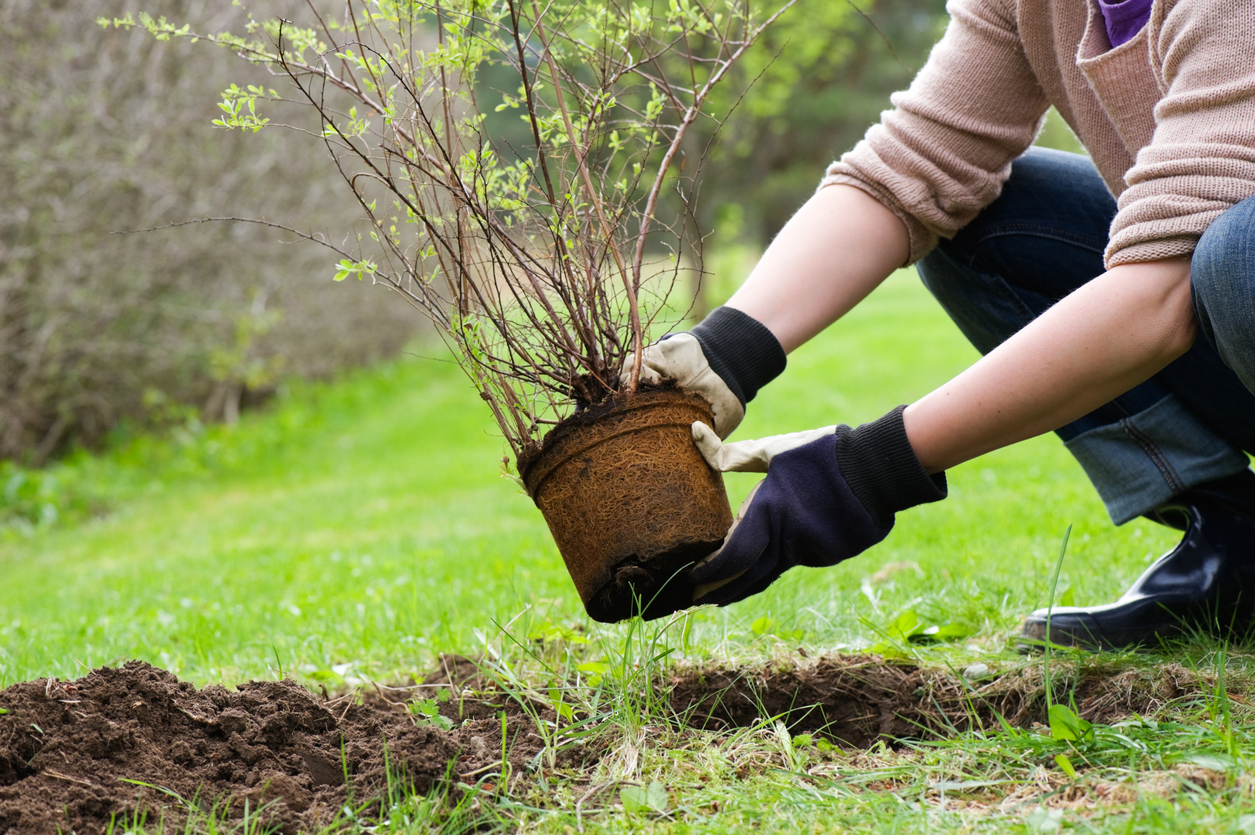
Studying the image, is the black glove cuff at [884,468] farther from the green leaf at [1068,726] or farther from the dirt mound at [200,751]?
the dirt mound at [200,751]

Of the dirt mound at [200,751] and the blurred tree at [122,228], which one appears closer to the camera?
the dirt mound at [200,751]

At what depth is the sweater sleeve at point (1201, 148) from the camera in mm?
1544

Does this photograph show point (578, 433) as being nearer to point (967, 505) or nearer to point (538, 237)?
point (538, 237)

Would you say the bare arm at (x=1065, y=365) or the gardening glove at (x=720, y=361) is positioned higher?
the gardening glove at (x=720, y=361)

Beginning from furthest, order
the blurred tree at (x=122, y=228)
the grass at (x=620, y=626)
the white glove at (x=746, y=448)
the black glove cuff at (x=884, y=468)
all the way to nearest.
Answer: the blurred tree at (x=122, y=228) < the white glove at (x=746, y=448) < the black glove cuff at (x=884, y=468) < the grass at (x=620, y=626)

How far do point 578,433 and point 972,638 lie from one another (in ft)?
3.74

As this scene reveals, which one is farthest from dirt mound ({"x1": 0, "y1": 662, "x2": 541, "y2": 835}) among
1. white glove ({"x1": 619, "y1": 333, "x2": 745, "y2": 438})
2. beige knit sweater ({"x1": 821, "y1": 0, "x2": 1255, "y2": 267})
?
beige knit sweater ({"x1": 821, "y1": 0, "x2": 1255, "y2": 267})

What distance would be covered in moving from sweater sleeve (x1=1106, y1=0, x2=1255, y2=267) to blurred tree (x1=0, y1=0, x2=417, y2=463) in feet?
19.8

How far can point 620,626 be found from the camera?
7.92ft

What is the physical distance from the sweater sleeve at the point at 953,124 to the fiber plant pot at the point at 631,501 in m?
0.72

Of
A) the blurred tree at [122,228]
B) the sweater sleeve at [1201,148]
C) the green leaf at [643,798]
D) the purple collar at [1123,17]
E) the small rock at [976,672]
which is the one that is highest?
the blurred tree at [122,228]

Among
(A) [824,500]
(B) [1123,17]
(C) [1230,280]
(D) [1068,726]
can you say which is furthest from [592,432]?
(B) [1123,17]

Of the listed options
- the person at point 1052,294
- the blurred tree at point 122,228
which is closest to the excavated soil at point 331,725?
the person at point 1052,294

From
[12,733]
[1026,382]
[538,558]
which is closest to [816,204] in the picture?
[1026,382]
